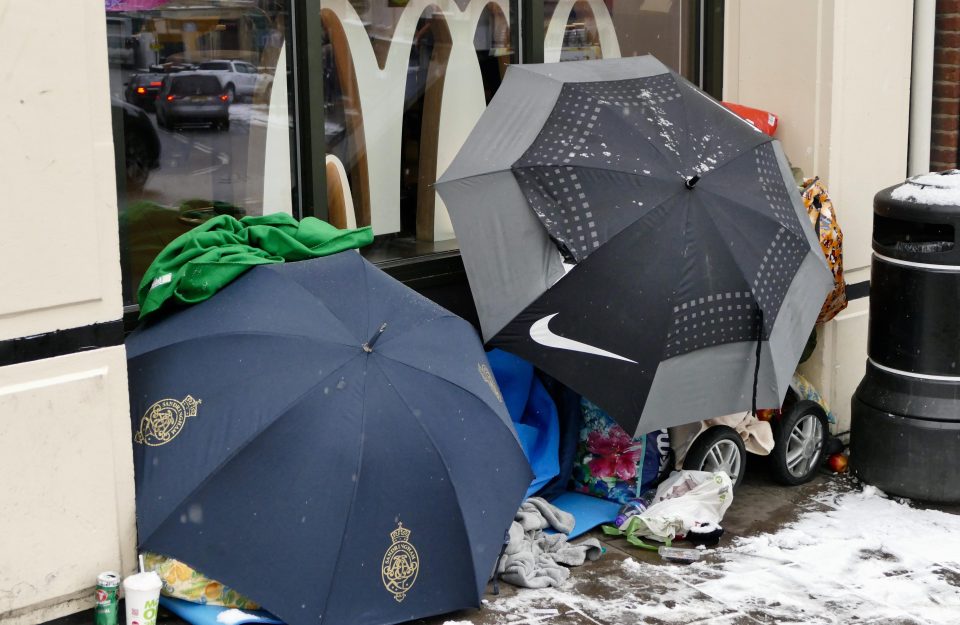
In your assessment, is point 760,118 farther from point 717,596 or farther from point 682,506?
point 717,596

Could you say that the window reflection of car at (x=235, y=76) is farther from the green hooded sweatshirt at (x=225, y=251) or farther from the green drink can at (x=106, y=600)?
the green drink can at (x=106, y=600)

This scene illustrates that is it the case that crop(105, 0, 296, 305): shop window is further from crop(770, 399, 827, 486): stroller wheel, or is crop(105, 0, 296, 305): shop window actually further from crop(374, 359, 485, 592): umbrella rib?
crop(770, 399, 827, 486): stroller wheel

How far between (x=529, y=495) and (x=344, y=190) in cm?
162

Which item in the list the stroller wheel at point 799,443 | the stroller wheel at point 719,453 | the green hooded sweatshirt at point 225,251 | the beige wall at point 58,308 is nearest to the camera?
the beige wall at point 58,308

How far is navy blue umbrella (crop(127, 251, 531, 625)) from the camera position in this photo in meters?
4.08

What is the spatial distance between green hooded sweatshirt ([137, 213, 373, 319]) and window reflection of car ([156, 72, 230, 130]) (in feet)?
1.87

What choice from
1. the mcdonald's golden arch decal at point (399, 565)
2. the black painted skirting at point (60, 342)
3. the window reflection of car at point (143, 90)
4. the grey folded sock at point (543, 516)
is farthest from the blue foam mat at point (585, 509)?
the window reflection of car at point (143, 90)

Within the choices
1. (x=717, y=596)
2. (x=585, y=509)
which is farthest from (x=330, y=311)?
(x=717, y=596)

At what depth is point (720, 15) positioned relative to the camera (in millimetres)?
7094

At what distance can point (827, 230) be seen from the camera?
6367 mm

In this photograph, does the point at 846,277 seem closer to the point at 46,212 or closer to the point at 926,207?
the point at 926,207

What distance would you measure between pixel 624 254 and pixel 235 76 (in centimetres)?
181

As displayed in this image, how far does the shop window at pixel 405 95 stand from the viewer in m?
5.74

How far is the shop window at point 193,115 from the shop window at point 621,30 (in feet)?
5.63
